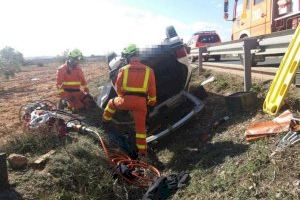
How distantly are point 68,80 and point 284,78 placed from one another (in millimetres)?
5817

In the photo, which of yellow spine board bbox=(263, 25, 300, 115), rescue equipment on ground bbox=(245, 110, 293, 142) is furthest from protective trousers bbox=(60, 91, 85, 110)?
rescue equipment on ground bbox=(245, 110, 293, 142)

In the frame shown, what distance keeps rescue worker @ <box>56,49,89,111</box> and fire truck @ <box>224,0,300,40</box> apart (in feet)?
18.4

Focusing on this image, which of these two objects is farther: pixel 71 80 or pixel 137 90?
pixel 71 80

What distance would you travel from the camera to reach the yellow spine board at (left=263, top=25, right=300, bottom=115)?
6000mm

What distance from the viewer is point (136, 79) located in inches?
277

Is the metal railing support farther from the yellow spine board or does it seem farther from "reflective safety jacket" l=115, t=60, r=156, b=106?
"reflective safety jacket" l=115, t=60, r=156, b=106

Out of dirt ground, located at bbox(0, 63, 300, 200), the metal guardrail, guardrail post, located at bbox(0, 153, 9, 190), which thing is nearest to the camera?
dirt ground, located at bbox(0, 63, 300, 200)

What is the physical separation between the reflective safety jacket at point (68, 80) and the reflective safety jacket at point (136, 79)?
3.50 meters

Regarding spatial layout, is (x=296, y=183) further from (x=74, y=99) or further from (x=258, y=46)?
(x=74, y=99)

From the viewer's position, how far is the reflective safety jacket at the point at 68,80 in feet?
33.8

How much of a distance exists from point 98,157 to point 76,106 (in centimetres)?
370

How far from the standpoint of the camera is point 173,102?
838cm

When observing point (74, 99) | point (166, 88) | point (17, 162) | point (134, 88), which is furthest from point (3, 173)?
point (74, 99)

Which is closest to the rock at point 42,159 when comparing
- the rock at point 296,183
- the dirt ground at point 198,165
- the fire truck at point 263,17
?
the dirt ground at point 198,165
